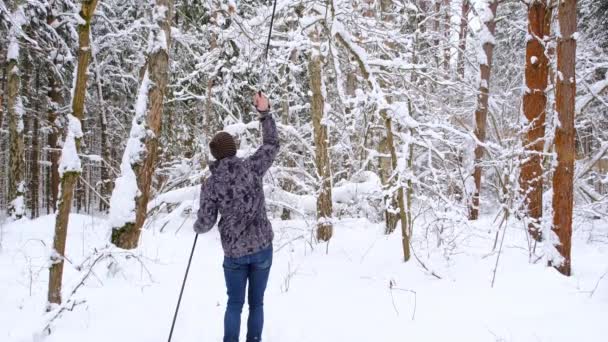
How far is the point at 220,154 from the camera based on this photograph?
11.8 ft

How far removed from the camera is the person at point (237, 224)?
3527 mm

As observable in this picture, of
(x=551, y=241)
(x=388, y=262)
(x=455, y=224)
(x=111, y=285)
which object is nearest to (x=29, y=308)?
(x=111, y=285)

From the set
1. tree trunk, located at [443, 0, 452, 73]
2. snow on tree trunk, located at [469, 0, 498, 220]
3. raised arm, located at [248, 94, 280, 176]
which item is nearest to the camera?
raised arm, located at [248, 94, 280, 176]

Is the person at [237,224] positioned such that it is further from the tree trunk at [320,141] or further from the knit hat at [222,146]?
the tree trunk at [320,141]

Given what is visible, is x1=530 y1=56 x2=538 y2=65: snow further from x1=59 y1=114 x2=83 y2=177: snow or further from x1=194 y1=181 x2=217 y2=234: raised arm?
x1=59 y1=114 x2=83 y2=177: snow

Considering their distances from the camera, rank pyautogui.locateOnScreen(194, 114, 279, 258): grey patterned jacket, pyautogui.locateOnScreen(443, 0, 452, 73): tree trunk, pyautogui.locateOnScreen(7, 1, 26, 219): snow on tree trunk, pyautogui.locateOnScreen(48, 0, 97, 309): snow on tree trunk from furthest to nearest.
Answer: pyautogui.locateOnScreen(7, 1, 26, 219): snow on tree trunk
pyautogui.locateOnScreen(443, 0, 452, 73): tree trunk
pyautogui.locateOnScreen(48, 0, 97, 309): snow on tree trunk
pyautogui.locateOnScreen(194, 114, 279, 258): grey patterned jacket

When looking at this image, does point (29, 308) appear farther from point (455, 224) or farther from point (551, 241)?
point (551, 241)

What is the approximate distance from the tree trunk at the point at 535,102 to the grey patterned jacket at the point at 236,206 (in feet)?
15.3

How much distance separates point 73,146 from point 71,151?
5 centimetres

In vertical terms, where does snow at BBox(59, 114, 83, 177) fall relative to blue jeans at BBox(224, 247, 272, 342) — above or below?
above

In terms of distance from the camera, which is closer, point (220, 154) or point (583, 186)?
point (220, 154)

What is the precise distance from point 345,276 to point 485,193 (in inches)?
488

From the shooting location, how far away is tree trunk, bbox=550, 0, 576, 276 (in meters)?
5.18

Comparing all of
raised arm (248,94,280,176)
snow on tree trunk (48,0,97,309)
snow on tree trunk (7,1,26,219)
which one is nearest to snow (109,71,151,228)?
snow on tree trunk (48,0,97,309)
